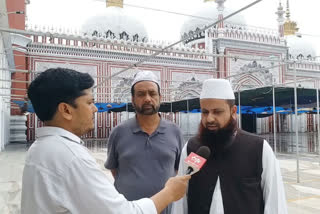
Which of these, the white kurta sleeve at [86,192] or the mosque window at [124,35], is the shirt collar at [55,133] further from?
the mosque window at [124,35]

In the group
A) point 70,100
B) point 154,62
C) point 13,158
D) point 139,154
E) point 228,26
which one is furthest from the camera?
point 228,26

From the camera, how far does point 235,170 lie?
47.3 inches

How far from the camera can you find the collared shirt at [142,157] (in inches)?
58.1

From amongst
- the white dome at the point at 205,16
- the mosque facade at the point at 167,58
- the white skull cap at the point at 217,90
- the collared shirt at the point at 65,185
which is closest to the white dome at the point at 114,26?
the mosque facade at the point at 167,58

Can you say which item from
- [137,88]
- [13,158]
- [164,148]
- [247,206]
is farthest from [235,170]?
[13,158]

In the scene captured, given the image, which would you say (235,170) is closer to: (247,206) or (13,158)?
(247,206)

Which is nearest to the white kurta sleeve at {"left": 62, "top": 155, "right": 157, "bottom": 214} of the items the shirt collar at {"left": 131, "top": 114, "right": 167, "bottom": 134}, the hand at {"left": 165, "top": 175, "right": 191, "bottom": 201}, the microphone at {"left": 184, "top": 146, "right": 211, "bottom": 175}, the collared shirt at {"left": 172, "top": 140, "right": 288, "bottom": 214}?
the hand at {"left": 165, "top": 175, "right": 191, "bottom": 201}

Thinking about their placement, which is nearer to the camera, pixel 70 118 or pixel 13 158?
pixel 70 118

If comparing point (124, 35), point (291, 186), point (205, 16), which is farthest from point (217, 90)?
point (205, 16)

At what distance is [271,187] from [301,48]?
23043mm

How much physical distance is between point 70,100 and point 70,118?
5 cm

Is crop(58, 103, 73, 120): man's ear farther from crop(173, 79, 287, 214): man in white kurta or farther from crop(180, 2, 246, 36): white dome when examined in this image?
crop(180, 2, 246, 36): white dome

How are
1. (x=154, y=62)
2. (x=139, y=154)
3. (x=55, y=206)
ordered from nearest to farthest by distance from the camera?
(x=55, y=206), (x=139, y=154), (x=154, y=62)

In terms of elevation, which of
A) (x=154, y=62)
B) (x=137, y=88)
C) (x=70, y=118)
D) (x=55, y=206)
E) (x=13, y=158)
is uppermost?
(x=154, y=62)
